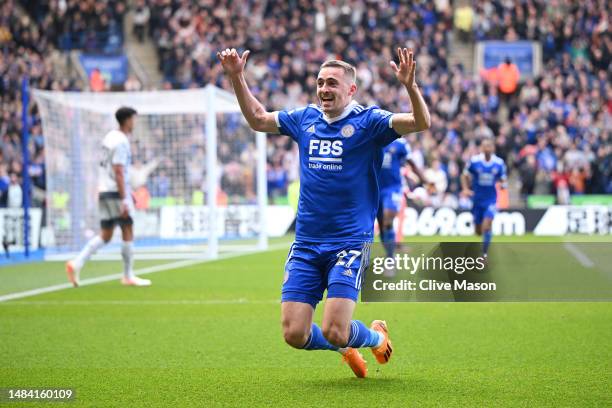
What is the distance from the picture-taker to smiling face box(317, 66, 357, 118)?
638 cm

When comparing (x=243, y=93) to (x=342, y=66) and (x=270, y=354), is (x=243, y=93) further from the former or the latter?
(x=270, y=354)

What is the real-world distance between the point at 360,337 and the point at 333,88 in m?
1.64

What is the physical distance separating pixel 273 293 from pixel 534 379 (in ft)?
20.9

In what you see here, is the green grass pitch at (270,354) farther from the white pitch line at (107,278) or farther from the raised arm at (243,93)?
the raised arm at (243,93)

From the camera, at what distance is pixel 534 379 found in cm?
666

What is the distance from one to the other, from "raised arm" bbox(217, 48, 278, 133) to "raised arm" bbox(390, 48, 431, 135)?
0.97m

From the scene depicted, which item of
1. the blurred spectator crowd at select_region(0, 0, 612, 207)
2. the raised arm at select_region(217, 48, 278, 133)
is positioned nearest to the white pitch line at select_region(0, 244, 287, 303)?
the raised arm at select_region(217, 48, 278, 133)

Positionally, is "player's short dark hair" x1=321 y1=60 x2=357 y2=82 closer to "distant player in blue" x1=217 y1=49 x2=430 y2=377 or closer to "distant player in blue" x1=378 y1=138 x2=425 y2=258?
"distant player in blue" x1=217 y1=49 x2=430 y2=377

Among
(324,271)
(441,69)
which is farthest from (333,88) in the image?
(441,69)

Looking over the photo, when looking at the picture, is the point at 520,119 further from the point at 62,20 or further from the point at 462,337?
the point at 462,337

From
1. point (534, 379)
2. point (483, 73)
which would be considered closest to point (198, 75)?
point (483, 73)

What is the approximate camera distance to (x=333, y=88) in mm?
6402

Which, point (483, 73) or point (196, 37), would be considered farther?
point (196, 37)

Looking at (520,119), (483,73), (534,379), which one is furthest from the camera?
(483,73)
